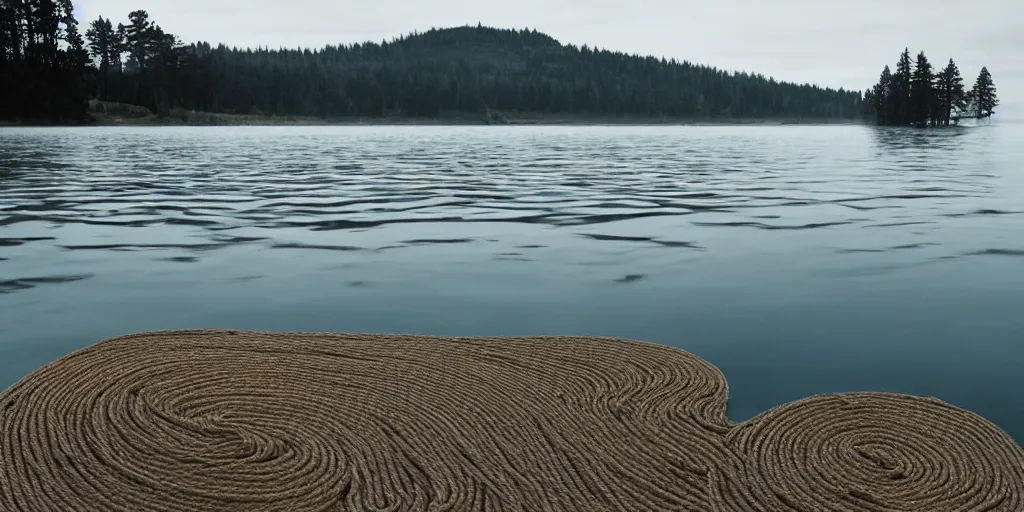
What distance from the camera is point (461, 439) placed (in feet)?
13.5

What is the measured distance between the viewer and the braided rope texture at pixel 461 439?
3.56 m

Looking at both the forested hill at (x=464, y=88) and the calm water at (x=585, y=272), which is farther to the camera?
the forested hill at (x=464, y=88)

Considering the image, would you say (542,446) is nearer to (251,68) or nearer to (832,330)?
(832,330)

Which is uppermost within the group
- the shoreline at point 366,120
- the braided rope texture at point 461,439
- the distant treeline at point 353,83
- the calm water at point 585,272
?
the distant treeline at point 353,83

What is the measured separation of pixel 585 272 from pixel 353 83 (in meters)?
130

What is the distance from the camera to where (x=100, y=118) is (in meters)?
80.4

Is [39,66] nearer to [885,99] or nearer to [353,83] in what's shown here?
[353,83]

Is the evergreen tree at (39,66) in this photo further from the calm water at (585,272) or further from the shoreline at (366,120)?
the calm water at (585,272)

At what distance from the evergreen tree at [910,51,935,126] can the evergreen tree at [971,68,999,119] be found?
22391 millimetres

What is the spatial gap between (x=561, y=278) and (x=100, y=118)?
83521mm

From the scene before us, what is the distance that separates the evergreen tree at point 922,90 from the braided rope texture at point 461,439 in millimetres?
88243

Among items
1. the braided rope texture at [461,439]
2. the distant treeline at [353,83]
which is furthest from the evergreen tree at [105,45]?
the braided rope texture at [461,439]

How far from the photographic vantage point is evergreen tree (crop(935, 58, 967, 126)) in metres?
86.8

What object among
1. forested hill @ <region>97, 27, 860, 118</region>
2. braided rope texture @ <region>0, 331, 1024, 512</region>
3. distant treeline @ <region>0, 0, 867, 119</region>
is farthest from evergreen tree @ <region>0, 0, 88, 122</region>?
braided rope texture @ <region>0, 331, 1024, 512</region>
